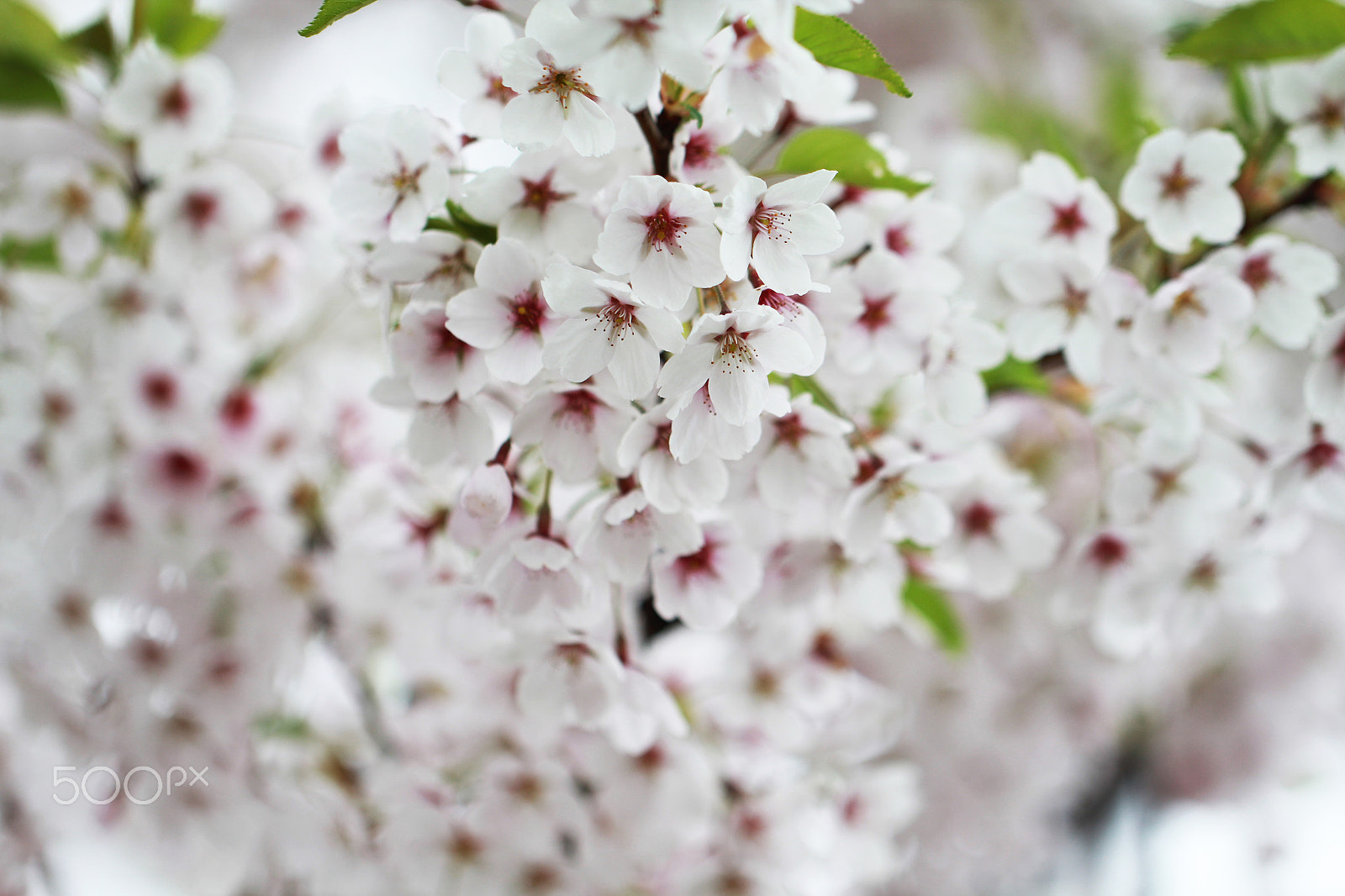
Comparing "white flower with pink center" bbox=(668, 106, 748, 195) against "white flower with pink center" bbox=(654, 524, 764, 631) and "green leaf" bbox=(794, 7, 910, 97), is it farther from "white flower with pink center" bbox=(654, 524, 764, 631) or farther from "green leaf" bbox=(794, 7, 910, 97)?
"white flower with pink center" bbox=(654, 524, 764, 631)

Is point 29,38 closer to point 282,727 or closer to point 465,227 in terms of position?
point 465,227

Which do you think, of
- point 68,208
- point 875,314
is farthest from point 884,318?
point 68,208

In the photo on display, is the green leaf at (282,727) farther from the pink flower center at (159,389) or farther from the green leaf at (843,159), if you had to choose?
the green leaf at (843,159)

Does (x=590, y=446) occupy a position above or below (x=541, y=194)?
below

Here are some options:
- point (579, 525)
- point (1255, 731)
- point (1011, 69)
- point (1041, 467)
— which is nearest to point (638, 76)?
point (579, 525)

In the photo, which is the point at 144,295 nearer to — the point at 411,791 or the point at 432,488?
the point at 432,488

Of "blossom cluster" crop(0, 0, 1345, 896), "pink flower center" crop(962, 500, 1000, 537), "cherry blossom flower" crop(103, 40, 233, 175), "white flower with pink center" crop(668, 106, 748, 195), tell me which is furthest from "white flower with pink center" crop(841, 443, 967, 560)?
"cherry blossom flower" crop(103, 40, 233, 175)

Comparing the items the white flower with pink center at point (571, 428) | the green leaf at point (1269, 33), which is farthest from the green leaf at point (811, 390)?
the green leaf at point (1269, 33)

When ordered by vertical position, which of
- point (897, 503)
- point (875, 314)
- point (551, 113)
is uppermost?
point (551, 113)
